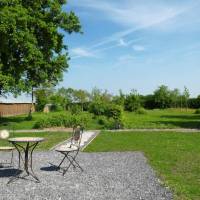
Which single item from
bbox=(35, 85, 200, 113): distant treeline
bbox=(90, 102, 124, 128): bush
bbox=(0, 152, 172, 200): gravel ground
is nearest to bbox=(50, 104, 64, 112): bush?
Answer: bbox=(35, 85, 200, 113): distant treeline

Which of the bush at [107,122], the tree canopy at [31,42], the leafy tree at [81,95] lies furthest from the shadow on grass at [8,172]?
the leafy tree at [81,95]

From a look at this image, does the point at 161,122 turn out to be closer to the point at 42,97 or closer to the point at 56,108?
the point at 42,97

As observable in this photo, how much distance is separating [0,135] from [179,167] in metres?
4.52

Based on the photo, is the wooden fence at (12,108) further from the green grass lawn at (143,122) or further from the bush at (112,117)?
the bush at (112,117)

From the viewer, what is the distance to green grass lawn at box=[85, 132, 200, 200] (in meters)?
7.48

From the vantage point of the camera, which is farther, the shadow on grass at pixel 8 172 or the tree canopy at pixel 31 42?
the tree canopy at pixel 31 42

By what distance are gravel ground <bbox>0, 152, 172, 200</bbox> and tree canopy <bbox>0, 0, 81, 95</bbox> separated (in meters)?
16.0

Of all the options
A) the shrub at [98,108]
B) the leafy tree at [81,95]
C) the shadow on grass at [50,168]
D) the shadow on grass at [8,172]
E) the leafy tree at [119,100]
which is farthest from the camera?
the leafy tree at [81,95]

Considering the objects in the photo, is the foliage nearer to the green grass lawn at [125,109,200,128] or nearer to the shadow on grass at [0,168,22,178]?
the green grass lawn at [125,109,200,128]

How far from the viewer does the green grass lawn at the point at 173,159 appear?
7478 mm

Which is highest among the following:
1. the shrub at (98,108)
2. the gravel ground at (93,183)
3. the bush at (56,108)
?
the bush at (56,108)

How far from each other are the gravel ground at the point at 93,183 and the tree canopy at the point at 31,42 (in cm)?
1601

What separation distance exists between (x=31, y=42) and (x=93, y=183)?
2025cm

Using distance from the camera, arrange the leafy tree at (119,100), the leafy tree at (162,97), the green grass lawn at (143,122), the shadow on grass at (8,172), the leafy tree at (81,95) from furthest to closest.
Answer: the leafy tree at (162,97) → the leafy tree at (81,95) → the leafy tree at (119,100) → the green grass lawn at (143,122) → the shadow on grass at (8,172)
